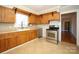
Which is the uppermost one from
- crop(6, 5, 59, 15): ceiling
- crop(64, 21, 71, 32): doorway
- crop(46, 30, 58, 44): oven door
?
crop(6, 5, 59, 15): ceiling

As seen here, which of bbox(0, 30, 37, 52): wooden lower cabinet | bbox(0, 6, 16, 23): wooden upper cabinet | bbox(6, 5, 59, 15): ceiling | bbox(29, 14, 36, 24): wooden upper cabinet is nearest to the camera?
bbox(0, 30, 37, 52): wooden lower cabinet

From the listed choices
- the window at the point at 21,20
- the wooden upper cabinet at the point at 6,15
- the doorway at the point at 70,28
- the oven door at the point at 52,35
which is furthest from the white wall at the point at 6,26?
the doorway at the point at 70,28

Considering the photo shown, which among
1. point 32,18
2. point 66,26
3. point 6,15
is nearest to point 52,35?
point 32,18

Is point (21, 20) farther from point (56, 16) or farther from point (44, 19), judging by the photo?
point (56, 16)

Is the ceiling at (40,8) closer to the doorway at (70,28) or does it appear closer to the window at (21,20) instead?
the window at (21,20)

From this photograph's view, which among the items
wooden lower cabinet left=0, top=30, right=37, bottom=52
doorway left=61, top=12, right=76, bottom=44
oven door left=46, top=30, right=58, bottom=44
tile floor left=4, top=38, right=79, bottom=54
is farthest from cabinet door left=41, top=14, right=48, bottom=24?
tile floor left=4, top=38, right=79, bottom=54

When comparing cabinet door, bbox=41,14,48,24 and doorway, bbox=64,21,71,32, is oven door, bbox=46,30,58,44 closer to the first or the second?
cabinet door, bbox=41,14,48,24

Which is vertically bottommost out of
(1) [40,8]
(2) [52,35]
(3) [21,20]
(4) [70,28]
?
(2) [52,35]

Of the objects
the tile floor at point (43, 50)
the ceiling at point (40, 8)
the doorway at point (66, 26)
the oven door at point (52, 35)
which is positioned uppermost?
the ceiling at point (40, 8)

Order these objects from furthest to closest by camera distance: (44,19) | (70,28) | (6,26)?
1. (70,28)
2. (44,19)
3. (6,26)

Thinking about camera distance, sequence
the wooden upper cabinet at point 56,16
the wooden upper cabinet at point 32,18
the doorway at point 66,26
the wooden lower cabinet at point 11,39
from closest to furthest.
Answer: the wooden lower cabinet at point 11,39
the wooden upper cabinet at point 56,16
the wooden upper cabinet at point 32,18
the doorway at point 66,26

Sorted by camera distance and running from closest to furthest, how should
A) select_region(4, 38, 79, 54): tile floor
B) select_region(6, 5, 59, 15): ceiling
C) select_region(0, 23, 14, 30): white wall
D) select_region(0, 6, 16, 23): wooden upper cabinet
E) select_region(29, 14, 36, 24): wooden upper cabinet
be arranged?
select_region(0, 6, 16, 23): wooden upper cabinet
select_region(4, 38, 79, 54): tile floor
select_region(0, 23, 14, 30): white wall
select_region(6, 5, 59, 15): ceiling
select_region(29, 14, 36, 24): wooden upper cabinet

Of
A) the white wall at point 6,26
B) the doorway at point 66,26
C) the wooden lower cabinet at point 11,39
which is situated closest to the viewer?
the wooden lower cabinet at point 11,39
